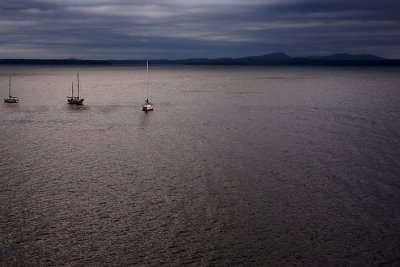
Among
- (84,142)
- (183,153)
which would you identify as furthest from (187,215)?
(84,142)

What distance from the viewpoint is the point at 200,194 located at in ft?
103

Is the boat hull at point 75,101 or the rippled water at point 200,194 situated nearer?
the rippled water at point 200,194

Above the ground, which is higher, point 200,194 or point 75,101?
point 200,194

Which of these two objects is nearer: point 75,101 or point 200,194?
point 200,194

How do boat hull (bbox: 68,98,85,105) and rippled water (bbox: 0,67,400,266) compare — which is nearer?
rippled water (bbox: 0,67,400,266)

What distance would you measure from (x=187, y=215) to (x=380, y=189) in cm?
1425

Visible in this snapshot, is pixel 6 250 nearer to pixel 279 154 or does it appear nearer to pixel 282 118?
pixel 279 154

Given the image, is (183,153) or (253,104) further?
(253,104)

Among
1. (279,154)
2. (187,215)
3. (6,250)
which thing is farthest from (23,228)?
(279,154)

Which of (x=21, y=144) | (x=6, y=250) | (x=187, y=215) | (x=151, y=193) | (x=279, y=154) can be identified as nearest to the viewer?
(x=6, y=250)

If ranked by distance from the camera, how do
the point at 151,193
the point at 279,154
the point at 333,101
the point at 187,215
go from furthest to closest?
the point at 333,101
the point at 279,154
the point at 151,193
the point at 187,215

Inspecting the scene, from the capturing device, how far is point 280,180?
34.8 m

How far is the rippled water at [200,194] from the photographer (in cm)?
2244

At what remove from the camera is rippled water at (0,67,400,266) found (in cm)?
2244
